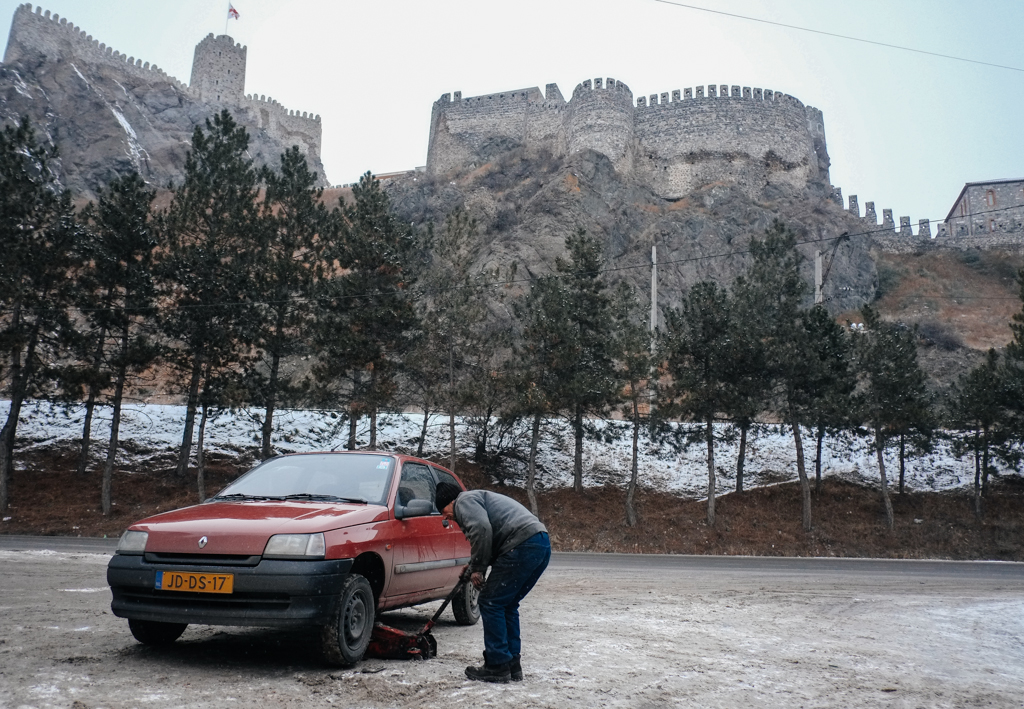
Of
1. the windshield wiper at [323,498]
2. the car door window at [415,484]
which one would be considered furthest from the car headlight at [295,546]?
the car door window at [415,484]

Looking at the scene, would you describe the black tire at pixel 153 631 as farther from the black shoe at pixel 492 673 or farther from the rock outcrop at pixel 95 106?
the rock outcrop at pixel 95 106

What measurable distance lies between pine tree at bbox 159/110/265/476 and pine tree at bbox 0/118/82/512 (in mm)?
3040

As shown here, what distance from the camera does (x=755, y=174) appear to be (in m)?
60.7

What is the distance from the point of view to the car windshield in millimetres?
6293

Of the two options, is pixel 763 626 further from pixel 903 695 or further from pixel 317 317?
pixel 317 317

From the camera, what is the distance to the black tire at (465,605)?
7.63m

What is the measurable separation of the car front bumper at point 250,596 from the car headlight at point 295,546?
2.1 inches

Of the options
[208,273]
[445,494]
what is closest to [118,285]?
[208,273]

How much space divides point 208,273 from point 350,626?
70.3ft

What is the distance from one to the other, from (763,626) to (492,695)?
15.0ft

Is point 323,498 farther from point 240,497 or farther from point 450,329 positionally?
point 450,329

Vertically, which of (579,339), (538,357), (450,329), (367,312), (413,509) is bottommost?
(413,509)

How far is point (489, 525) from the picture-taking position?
5363mm


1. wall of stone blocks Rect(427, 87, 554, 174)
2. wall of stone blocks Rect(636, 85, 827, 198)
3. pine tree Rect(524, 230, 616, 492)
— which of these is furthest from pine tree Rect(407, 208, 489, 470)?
wall of stone blocks Rect(427, 87, 554, 174)
